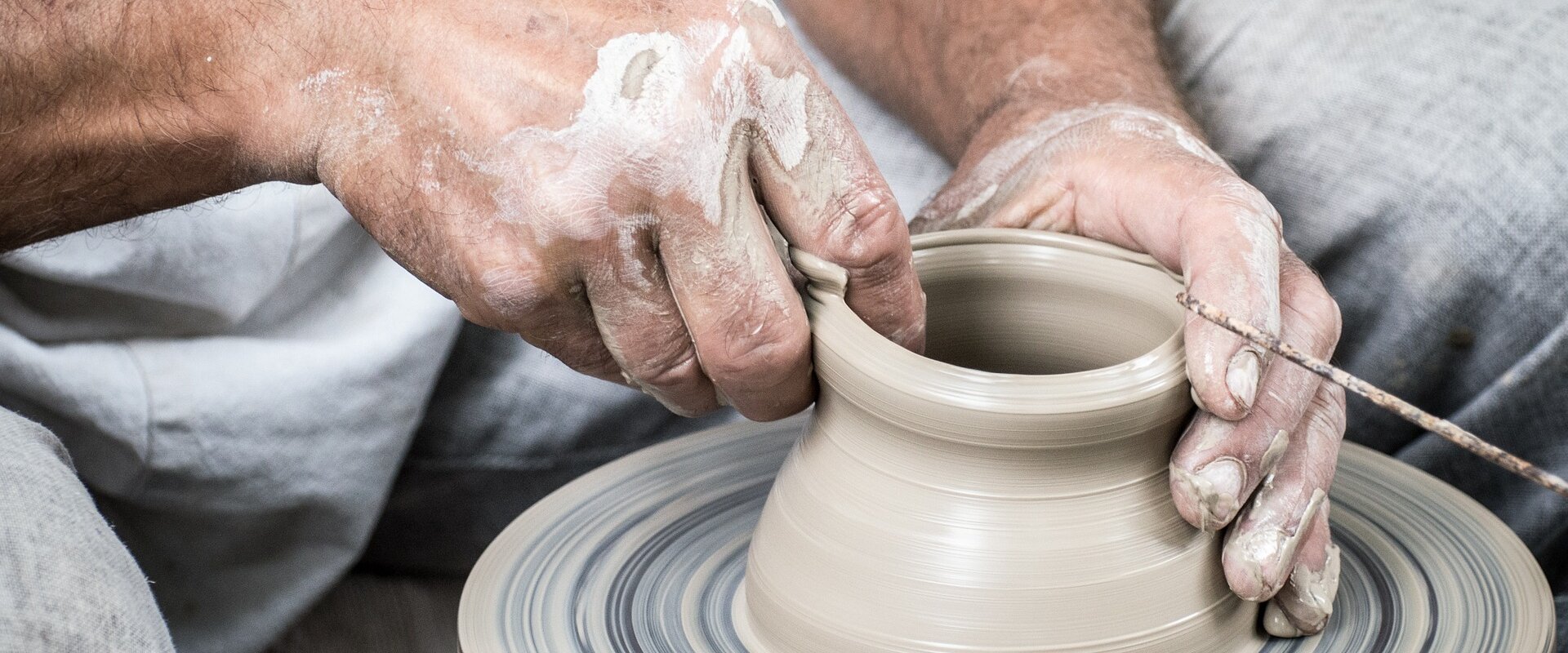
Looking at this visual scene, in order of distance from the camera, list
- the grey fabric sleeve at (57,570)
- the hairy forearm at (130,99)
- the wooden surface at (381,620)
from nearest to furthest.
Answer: the grey fabric sleeve at (57,570) < the hairy forearm at (130,99) < the wooden surface at (381,620)

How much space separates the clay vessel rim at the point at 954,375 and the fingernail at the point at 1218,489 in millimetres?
69

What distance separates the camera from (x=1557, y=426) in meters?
1.38

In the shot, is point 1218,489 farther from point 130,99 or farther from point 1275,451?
point 130,99

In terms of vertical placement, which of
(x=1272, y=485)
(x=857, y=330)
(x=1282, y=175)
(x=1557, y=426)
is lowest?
A: (x=1557, y=426)

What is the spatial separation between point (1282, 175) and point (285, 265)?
1.13 meters

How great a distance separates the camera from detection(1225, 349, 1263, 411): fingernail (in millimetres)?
896

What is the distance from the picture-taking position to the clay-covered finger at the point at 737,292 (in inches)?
35.6

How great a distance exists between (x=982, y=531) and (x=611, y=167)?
1.17ft

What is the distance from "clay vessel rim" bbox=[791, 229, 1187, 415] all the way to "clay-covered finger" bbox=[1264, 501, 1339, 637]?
0.19 metres

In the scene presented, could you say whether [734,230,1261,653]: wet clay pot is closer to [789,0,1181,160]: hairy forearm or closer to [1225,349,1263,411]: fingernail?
A: [1225,349,1263,411]: fingernail

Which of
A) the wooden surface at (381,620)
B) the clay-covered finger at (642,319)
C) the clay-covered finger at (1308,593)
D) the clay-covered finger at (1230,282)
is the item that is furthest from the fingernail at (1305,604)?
the wooden surface at (381,620)

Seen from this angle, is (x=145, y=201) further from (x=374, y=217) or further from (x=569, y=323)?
(x=569, y=323)

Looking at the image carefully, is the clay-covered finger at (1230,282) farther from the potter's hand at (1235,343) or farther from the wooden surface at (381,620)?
the wooden surface at (381,620)

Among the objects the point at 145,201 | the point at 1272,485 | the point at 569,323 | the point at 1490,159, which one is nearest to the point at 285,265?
the point at 145,201
